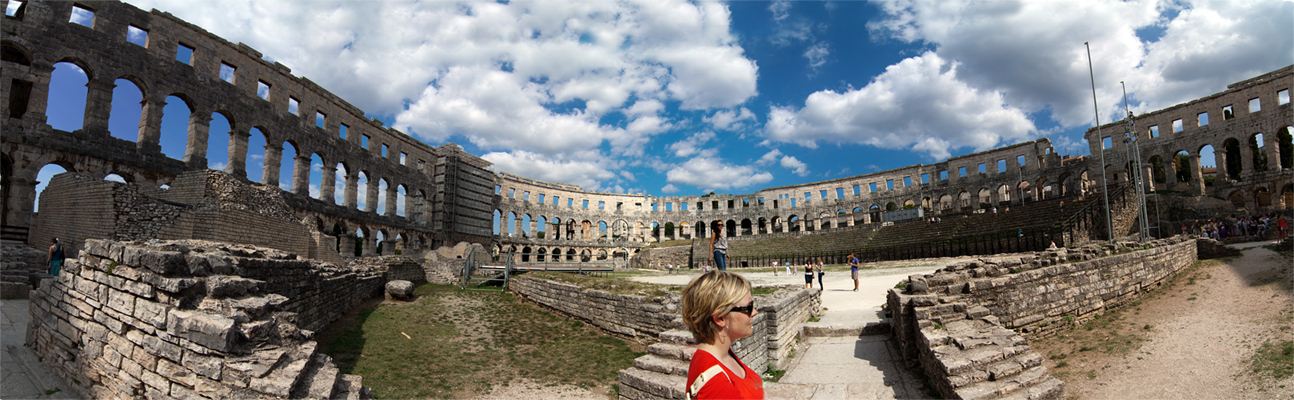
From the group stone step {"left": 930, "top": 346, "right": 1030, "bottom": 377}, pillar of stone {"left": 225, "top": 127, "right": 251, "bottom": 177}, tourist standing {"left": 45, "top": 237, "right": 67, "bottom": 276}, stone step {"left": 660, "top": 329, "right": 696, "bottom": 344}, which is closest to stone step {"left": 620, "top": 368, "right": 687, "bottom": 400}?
stone step {"left": 660, "top": 329, "right": 696, "bottom": 344}

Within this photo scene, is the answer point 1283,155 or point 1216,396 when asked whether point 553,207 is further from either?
point 1283,155

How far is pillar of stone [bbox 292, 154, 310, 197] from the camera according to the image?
27812mm

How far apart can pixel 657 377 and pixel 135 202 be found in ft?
51.7

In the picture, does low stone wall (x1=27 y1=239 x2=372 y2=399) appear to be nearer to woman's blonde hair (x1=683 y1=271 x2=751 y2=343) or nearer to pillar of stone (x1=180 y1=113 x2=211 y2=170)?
woman's blonde hair (x1=683 y1=271 x2=751 y2=343)

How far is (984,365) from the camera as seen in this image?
19.6 ft

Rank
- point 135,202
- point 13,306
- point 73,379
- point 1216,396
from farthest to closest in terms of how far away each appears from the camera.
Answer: point 135,202
point 13,306
point 1216,396
point 73,379

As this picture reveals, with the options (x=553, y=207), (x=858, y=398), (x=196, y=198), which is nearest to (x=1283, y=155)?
(x=858, y=398)

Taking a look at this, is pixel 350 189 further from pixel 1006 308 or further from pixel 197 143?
pixel 1006 308

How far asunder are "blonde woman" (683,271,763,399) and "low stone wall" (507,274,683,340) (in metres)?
6.49

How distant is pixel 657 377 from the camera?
5.83 meters

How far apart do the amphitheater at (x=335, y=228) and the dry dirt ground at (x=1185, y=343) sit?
72 centimetres

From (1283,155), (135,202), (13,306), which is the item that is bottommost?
(13,306)

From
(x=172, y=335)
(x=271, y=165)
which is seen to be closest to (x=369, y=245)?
(x=271, y=165)

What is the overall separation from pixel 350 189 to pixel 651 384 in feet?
108
